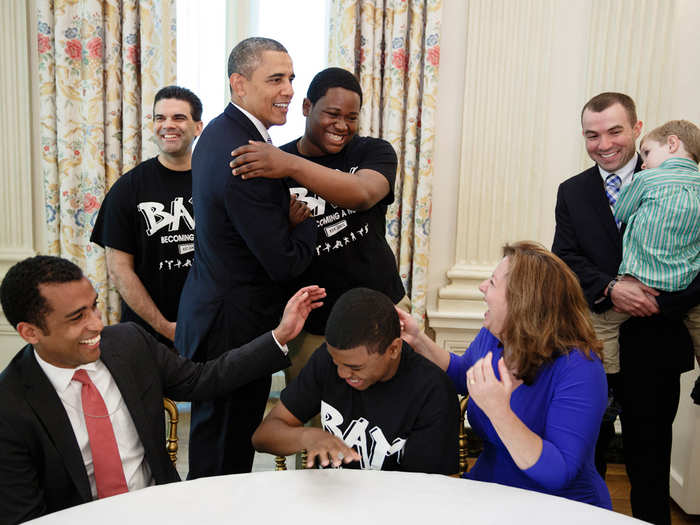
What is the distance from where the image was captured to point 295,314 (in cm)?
177

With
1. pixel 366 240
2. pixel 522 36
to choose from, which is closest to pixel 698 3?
pixel 522 36

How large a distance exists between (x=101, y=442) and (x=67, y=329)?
0.28 metres

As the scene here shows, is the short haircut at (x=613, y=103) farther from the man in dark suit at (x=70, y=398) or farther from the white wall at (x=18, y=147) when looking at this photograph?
the white wall at (x=18, y=147)

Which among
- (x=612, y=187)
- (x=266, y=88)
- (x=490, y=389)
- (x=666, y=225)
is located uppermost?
(x=266, y=88)

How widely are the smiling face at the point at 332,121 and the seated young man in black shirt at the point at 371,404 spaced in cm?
76

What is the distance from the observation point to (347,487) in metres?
1.28

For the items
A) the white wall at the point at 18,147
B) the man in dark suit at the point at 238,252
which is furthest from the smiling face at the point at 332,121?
the white wall at the point at 18,147

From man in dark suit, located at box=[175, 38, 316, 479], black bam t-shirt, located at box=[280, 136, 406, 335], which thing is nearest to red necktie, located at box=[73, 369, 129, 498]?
man in dark suit, located at box=[175, 38, 316, 479]

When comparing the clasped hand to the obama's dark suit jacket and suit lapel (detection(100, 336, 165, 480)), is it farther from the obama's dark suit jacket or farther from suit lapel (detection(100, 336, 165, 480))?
suit lapel (detection(100, 336, 165, 480))

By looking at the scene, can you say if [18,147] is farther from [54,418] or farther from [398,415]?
[398,415]

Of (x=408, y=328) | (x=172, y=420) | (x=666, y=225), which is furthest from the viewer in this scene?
(x=666, y=225)

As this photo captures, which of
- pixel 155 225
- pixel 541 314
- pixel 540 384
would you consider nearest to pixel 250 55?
pixel 155 225

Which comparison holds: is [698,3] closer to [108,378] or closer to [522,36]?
[522,36]

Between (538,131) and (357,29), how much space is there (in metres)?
1.10
